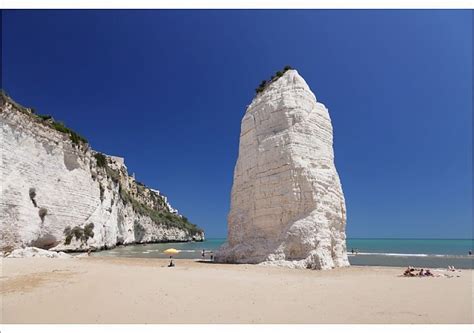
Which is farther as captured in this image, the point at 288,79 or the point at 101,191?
the point at 101,191

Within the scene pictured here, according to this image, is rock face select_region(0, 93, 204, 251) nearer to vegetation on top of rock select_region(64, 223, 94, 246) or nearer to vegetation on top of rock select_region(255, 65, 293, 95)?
vegetation on top of rock select_region(64, 223, 94, 246)

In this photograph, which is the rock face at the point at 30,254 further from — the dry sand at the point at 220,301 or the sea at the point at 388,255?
the dry sand at the point at 220,301

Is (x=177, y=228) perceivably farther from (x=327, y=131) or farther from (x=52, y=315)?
(x=52, y=315)

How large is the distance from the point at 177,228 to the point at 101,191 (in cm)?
5031

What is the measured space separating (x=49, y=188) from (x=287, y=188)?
19590 millimetres

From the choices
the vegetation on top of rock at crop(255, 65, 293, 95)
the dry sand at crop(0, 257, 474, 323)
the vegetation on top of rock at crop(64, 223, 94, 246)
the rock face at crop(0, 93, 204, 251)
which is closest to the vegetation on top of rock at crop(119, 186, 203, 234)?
the rock face at crop(0, 93, 204, 251)

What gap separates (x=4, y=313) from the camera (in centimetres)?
577

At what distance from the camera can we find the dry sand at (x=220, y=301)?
5.69 meters

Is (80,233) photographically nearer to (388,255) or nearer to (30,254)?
(30,254)

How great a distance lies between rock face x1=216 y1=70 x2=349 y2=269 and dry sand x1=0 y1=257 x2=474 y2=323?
5.44m
